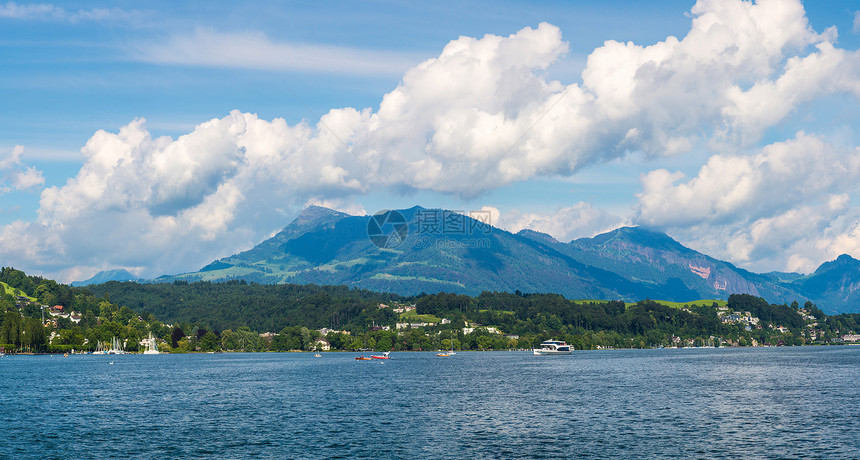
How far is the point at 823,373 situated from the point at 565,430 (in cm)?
11855

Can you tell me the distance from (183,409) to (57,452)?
33233 mm

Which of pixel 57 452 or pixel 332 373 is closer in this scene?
pixel 57 452

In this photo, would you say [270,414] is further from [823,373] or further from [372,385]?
[823,373]

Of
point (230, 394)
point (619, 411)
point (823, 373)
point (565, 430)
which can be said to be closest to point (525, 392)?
point (619, 411)

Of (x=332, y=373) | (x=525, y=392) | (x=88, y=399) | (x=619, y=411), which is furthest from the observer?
(x=332, y=373)

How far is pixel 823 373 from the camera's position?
16575 centimetres

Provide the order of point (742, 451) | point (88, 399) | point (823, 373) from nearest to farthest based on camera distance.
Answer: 1. point (742, 451)
2. point (88, 399)
3. point (823, 373)

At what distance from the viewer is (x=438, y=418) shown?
90500 millimetres

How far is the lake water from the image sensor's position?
6825 cm

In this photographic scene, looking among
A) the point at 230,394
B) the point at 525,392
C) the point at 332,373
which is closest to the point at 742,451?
the point at 525,392

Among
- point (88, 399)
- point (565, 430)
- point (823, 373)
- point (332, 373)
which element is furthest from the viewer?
point (332, 373)

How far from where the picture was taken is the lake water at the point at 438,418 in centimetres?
6825

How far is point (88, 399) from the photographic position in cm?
11619

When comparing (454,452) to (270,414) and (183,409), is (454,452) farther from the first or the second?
(183,409)
